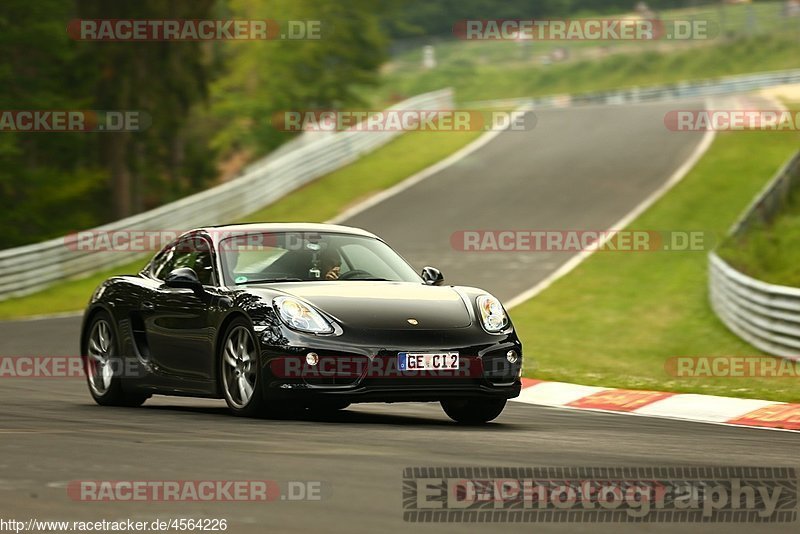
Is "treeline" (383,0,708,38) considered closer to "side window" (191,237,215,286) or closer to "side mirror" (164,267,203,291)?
"side window" (191,237,215,286)

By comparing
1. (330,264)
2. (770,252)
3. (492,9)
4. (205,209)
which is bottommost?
(770,252)

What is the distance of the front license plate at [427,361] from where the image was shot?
911 centimetres

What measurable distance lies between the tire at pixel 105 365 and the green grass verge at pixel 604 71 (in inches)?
2618

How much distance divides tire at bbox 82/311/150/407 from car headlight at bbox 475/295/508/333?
9.32ft

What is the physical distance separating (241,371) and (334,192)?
83.2 feet

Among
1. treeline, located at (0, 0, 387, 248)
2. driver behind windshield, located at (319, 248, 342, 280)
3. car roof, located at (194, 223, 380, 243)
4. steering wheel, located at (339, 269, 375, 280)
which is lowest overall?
steering wheel, located at (339, 269, 375, 280)

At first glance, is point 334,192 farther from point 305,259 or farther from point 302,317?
point 302,317

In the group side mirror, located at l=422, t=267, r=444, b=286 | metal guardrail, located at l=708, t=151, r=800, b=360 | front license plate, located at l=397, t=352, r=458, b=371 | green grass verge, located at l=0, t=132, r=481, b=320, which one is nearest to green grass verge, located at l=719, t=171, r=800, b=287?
metal guardrail, located at l=708, t=151, r=800, b=360

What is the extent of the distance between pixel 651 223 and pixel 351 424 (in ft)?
68.0

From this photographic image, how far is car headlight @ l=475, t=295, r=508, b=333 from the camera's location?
9570mm

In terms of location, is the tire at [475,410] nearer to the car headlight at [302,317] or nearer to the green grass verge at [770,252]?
the car headlight at [302,317]

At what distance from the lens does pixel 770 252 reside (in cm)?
2234

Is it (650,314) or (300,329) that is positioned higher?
(300,329)

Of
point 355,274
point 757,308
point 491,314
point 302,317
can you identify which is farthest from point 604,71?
point 302,317
